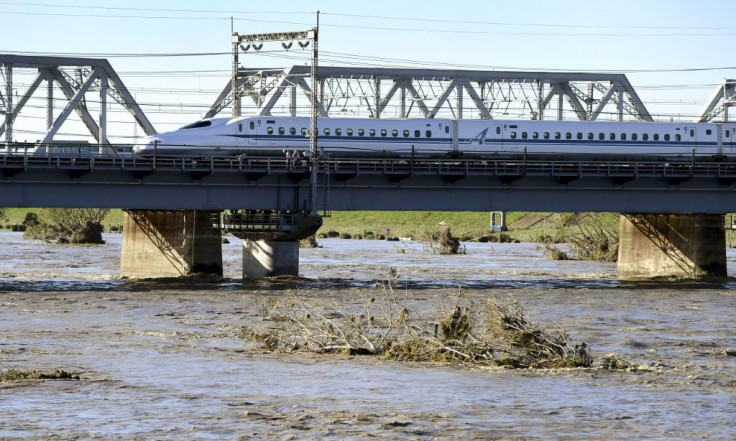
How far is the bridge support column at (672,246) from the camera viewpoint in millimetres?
71750

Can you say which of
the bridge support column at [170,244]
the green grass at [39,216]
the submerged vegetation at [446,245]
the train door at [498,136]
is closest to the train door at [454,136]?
the train door at [498,136]

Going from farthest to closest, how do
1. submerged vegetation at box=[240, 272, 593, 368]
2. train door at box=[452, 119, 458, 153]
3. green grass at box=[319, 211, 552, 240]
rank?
green grass at box=[319, 211, 552, 240] < train door at box=[452, 119, 458, 153] < submerged vegetation at box=[240, 272, 593, 368]

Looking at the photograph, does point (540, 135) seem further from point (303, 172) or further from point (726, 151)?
point (303, 172)

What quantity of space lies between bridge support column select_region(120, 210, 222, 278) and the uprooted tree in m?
36.8

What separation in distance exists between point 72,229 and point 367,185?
62879mm

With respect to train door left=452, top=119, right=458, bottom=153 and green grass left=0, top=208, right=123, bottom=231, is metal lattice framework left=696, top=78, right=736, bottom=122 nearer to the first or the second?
train door left=452, top=119, right=458, bottom=153

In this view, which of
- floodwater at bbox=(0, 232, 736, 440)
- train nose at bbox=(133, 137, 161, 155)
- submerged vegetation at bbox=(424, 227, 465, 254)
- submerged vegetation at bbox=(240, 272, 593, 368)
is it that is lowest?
floodwater at bbox=(0, 232, 736, 440)

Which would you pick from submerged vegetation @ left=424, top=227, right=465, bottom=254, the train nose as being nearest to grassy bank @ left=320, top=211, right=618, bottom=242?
submerged vegetation @ left=424, top=227, right=465, bottom=254

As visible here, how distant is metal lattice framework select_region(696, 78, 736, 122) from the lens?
273 ft

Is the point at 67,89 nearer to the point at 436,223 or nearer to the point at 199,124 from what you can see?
the point at 199,124

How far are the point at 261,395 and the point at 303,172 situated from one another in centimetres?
3623

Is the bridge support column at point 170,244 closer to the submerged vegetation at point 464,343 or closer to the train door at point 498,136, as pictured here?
the train door at point 498,136

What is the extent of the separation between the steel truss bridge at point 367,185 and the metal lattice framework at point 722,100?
49.4 ft

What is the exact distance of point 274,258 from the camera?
66.5m
